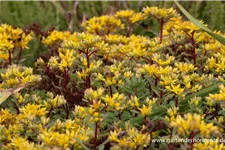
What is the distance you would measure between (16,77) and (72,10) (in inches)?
96.3

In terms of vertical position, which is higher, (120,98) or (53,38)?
(53,38)

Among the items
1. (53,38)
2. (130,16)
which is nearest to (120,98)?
(53,38)

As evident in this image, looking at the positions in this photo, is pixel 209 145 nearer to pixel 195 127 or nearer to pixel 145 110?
pixel 195 127

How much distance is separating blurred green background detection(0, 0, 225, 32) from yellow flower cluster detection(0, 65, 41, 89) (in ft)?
6.65

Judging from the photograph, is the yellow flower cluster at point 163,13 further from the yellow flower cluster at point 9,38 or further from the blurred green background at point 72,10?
the blurred green background at point 72,10

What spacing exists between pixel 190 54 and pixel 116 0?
7.44 ft

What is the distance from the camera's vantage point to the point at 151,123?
1756 millimetres

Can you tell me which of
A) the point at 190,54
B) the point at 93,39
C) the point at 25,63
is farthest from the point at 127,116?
the point at 25,63

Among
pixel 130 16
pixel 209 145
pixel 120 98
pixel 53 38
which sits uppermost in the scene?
pixel 130 16

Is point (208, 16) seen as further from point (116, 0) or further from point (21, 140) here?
point (21, 140)

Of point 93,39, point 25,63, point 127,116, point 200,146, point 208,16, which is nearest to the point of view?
point 200,146

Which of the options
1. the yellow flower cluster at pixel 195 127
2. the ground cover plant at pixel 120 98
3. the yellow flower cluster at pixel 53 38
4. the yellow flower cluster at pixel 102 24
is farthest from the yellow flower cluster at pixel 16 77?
the yellow flower cluster at pixel 195 127

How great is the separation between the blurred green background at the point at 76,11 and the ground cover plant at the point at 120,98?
160cm

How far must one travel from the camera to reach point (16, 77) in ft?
7.13
